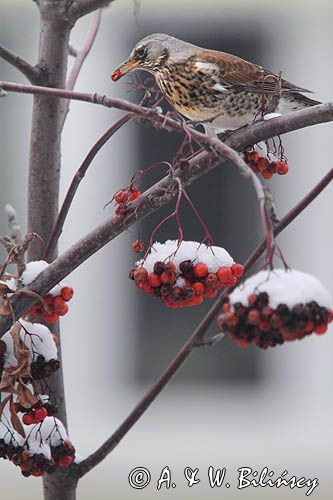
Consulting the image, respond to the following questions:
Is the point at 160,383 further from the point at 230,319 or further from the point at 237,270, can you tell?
the point at 230,319

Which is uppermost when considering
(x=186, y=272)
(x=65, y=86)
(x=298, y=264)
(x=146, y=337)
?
(x=65, y=86)

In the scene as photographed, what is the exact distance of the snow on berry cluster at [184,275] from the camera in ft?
3.04

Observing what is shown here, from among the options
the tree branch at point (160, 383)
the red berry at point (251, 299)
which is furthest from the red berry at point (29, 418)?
the red berry at point (251, 299)

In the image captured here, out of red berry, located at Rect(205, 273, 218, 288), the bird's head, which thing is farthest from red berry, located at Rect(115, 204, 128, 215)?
the bird's head

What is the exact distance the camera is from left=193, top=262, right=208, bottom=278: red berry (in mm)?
928

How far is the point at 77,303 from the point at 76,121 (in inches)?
25.7

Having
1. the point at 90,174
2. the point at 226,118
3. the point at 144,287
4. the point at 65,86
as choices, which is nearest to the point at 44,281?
the point at 144,287

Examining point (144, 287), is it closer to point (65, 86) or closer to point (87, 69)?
point (65, 86)

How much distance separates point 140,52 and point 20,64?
1.15ft

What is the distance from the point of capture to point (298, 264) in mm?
3459

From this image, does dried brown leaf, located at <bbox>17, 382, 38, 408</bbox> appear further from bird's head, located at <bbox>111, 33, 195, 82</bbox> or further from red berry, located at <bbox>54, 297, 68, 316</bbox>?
bird's head, located at <bbox>111, 33, 195, 82</bbox>


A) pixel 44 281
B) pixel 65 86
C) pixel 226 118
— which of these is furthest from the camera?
pixel 226 118

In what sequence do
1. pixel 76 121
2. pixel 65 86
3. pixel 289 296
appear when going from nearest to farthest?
pixel 289 296 < pixel 65 86 < pixel 76 121

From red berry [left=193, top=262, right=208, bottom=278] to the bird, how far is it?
1.51 feet
